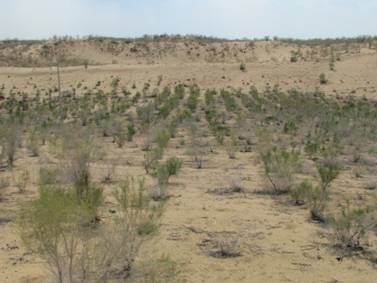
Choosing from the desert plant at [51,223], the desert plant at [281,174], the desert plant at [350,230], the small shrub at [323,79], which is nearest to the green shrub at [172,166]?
the desert plant at [281,174]

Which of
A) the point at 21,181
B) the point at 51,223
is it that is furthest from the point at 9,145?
the point at 51,223

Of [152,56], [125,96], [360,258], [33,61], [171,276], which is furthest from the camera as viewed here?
[152,56]

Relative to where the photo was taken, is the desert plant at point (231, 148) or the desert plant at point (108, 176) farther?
the desert plant at point (231, 148)

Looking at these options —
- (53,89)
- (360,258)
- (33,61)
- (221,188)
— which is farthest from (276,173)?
(33,61)

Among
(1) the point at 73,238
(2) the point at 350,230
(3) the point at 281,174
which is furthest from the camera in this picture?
(3) the point at 281,174

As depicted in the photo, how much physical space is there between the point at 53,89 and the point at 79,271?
2942 centimetres

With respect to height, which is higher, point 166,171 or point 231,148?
point 166,171

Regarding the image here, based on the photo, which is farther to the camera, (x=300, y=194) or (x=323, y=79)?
(x=323, y=79)

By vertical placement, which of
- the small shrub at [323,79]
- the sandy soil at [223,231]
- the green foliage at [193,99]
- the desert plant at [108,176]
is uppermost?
the small shrub at [323,79]

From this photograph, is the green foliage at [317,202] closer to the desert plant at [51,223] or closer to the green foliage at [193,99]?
the desert plant at [51,223]

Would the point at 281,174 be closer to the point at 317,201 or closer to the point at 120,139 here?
the point at 317,201

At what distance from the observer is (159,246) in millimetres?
9078

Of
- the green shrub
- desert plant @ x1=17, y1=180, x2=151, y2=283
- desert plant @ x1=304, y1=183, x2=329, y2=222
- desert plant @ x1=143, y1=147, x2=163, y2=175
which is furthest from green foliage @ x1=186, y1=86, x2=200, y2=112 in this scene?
desert plant @ x1=17, y1=180, x2=151, y2=283

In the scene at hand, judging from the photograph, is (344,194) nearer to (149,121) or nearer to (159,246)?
(159,246)
